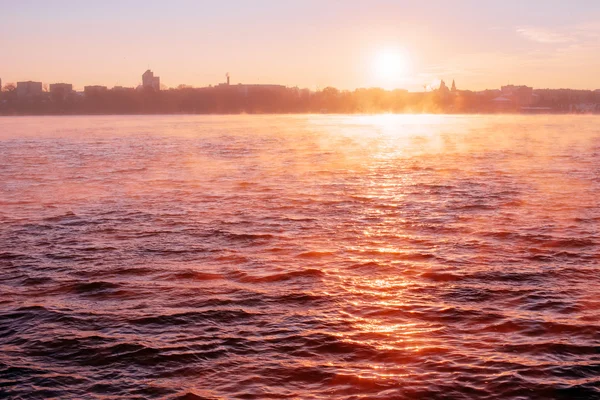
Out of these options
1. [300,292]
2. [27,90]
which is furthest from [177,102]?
[300,292]

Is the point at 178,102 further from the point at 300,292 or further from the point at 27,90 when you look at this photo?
the point at 300,292

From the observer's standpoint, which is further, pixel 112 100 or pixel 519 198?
pixel 112 100

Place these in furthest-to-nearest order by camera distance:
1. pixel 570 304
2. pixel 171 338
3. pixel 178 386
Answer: pixel 570 304 → pixel 171 338 → pixel 178 386

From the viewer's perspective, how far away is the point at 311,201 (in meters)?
26.3

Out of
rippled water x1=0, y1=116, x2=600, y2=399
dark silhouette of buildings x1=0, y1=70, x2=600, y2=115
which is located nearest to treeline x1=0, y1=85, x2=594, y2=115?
dark silhouette of buildings x1=0, y1=70, x2=600, y2=115

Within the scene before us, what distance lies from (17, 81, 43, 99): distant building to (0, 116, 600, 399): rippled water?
502ft

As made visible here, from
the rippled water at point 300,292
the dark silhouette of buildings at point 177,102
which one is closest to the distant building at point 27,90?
the dark silhouette of buildings at point 177,102

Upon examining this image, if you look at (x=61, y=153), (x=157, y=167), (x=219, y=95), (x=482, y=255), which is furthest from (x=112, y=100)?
(x=482, y=255)

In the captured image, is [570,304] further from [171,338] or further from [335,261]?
[171,338]

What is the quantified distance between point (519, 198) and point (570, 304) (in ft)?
46.6

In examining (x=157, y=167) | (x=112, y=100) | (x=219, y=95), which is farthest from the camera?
(x=219, y=95)

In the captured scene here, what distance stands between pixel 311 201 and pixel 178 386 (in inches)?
660

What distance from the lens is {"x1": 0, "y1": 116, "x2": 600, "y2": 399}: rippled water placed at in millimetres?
10148

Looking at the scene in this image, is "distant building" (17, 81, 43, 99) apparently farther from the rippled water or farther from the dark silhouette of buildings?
the rippled water
